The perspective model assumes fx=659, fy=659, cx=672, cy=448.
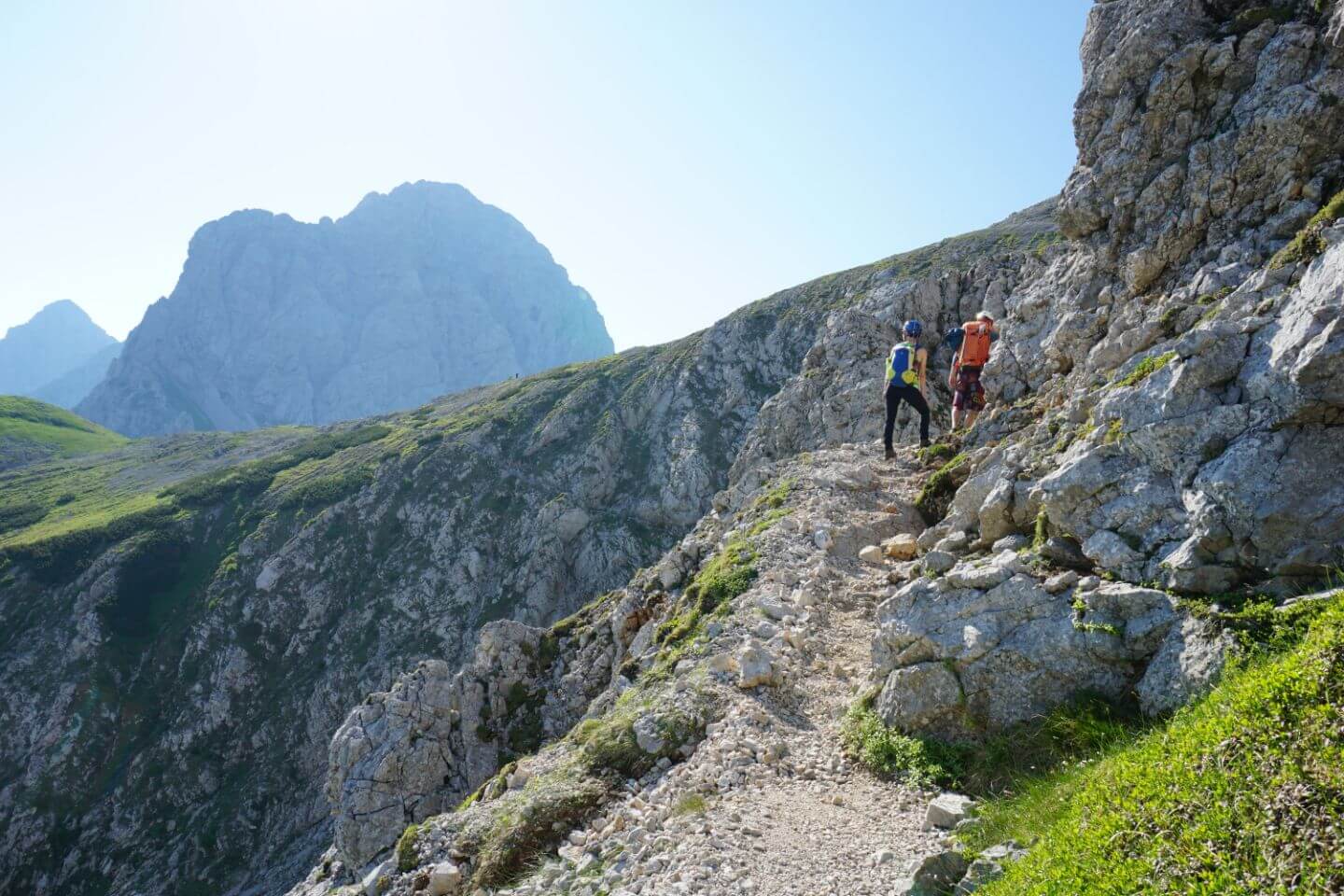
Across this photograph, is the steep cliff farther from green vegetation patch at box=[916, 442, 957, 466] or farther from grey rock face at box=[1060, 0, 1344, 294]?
green vegetation patch at box=[916, 442, 957, 466]

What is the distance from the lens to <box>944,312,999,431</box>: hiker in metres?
20.8

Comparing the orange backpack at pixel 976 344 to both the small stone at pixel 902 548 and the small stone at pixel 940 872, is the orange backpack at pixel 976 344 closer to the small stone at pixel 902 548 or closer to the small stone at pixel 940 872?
the small stone at pixel 902 548

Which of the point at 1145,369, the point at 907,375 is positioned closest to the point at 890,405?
the point at 907,375

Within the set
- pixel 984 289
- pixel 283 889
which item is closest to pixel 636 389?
pixel 984 289

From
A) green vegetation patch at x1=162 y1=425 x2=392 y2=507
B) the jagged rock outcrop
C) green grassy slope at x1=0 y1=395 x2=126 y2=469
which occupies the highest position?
green grassy slope at x1=0 y1=395 x2=126 y2=469

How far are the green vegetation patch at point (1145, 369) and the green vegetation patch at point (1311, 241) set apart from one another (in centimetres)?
206

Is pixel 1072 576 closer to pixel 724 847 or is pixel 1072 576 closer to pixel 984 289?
pixel 724 847

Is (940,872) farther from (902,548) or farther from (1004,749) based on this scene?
(902,548)

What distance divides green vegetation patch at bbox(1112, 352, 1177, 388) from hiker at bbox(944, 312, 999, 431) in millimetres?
8869

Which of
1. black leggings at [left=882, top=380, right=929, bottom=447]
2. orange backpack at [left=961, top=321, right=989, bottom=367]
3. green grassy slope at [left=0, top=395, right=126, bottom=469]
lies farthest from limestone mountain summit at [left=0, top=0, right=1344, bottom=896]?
green grassy slope at [left=0, top=395, right=126, bottom=469]

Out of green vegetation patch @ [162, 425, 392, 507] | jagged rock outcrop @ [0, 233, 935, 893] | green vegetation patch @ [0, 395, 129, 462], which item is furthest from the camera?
green vegetation patch @ [0, 395, 129, 462]

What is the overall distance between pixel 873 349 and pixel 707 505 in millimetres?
27276

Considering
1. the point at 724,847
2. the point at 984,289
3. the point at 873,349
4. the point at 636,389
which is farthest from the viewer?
the point at 636,389

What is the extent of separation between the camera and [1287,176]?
13234 millimetres
